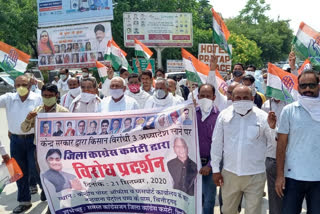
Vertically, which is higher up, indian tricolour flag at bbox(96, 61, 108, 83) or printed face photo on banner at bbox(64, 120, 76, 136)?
indian tricolour flag at bbox(96, 61, 108, 83)

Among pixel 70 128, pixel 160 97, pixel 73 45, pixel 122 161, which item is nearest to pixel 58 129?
pixel 70 128

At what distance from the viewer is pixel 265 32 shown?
58438mm

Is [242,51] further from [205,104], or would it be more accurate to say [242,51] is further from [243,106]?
[243,106]

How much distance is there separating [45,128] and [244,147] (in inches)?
91.9

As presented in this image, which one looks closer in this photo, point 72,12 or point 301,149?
point 301,149

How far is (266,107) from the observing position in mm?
5293

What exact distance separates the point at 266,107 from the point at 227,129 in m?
1.98

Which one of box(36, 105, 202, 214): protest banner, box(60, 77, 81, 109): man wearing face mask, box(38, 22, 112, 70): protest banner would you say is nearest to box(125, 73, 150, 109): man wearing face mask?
box(60, 77, 81, 109): man wearing face mask

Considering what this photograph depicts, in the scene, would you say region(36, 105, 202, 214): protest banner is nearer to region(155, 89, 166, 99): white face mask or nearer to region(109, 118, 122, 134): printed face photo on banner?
region(109, 118, 122, 134): printed face photo on banner

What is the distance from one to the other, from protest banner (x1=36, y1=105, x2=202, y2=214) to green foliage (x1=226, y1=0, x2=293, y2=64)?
50.9m

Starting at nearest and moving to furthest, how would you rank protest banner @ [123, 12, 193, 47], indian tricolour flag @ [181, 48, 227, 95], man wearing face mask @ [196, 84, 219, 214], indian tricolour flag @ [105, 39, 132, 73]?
man wearing face mask @ [196, 84, 219, 214] → indian tricolour flag @ [181, 48, 227, 95] → indian tricolour flag @ [105, 39, 132, 73] → protest banner @ [123, 12, 193, 47]

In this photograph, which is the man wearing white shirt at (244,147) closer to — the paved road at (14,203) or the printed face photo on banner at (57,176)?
the paved road at (14,203)

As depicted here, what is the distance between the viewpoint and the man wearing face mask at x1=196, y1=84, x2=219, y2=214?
13.4ft

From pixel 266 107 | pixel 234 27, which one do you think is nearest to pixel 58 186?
pixel 266 107
